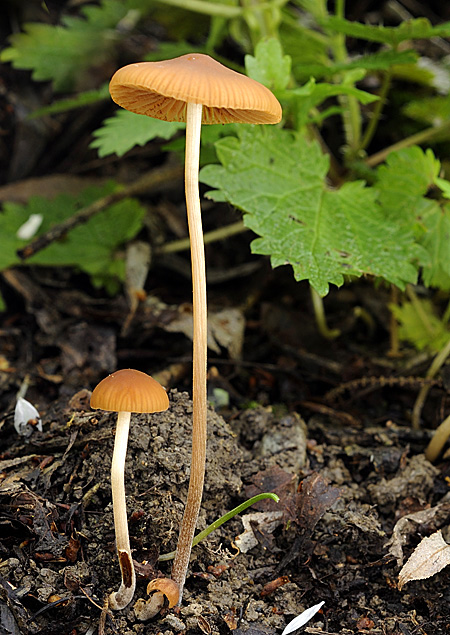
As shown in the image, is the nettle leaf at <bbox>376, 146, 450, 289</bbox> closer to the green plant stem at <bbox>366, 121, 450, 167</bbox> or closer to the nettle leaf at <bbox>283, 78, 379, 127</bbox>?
the nettle leaf at <bbox>283, 78, 379, 127</bbox>

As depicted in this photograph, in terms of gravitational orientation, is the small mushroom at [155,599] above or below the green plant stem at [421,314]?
above

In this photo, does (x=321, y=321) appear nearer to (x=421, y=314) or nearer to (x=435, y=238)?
(x=421, y=314)

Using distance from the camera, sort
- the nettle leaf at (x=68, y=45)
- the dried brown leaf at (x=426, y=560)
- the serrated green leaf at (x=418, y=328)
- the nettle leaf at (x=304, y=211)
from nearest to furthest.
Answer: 1. the dried brown leaf at (x=426, y=560)
2. the nettle leaf at (x=304, y=211)
3. the serrated green leaf at (x=418, y=328)
4. the nettle leaf at (x=68, y=45)

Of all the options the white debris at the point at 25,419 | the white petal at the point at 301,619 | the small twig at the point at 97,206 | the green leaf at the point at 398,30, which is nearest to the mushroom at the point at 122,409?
the white petal at the point at 301,619

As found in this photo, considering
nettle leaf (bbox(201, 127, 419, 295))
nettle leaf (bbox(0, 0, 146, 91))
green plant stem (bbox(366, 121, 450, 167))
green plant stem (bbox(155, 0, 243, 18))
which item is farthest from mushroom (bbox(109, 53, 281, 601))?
nettle leaf (bbox(0, 0, 146, 91))

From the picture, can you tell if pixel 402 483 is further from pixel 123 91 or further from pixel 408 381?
pixel 123 91

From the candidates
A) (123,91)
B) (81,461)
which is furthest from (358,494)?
(123,91)

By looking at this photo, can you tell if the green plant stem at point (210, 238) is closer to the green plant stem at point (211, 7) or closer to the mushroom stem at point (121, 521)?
the green plant stem at point (211, 7)
